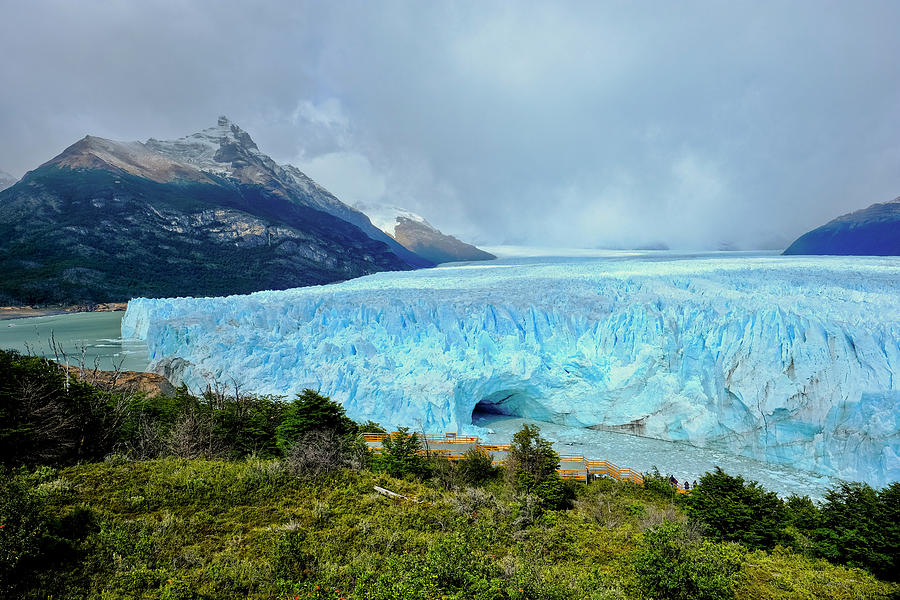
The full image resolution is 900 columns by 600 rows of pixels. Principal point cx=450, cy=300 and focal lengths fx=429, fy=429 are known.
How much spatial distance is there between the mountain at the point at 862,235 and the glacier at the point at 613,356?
2406 cm

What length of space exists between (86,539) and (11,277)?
2549 inches

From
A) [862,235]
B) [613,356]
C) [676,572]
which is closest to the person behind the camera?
[676,572]

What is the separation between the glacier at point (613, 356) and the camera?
45.8 feet

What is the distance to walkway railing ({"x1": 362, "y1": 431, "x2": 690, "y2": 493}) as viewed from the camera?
12.7 meters

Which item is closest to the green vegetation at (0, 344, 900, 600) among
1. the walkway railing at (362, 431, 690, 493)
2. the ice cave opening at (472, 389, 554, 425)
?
the walkway railing at (362, 431, 690, 493)

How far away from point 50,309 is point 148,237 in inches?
953

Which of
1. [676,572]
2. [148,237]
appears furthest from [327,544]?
[148,237]

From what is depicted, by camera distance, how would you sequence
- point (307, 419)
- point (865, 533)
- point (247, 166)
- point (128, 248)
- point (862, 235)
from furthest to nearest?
point (247, 166) < point (128, 248) < point (862, 235) < point (307, 419) < point (865, 533)

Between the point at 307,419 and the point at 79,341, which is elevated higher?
the point at 79,341

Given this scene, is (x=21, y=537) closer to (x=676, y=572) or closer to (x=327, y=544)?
(x=327, y=544)

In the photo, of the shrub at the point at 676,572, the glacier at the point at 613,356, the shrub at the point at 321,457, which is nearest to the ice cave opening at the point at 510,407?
the glacier at the point at 613,356

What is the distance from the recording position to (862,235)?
39156mm

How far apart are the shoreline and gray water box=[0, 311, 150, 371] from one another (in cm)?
186

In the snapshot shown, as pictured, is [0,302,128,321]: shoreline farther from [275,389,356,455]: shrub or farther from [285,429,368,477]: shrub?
[285,429,368,477]: shrub
